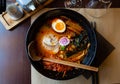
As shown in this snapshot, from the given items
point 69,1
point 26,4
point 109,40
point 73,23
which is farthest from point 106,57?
point 26,4

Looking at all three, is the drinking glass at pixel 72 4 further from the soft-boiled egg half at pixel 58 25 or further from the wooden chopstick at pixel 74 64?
the wooden chopstick at pixel 74 64

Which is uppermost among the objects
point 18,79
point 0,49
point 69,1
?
point 69,1

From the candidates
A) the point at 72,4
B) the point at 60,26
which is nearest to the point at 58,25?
the point at 60,26

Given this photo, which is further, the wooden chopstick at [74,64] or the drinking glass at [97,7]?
the drinking glass at [97,7]

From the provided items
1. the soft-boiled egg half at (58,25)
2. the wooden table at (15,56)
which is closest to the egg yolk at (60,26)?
the soft-boiled egg half at (58,25)

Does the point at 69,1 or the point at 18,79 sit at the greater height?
the point at 69,1

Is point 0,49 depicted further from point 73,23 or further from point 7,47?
point 73,23

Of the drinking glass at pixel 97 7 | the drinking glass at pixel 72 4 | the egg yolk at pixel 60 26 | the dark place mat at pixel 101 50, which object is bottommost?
the dark place mat at pixel 101 50

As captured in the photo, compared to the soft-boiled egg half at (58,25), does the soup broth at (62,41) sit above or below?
below
